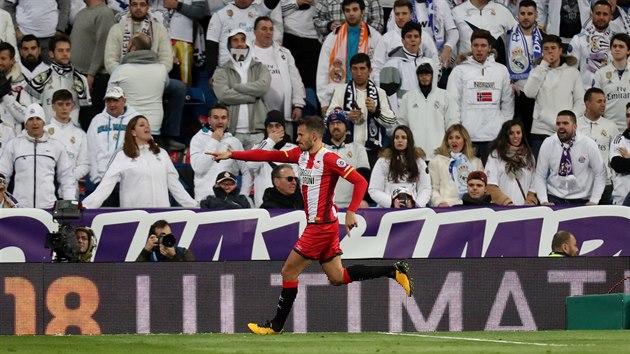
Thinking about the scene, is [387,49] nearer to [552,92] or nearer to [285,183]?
A: [552,92]

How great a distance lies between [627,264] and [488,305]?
1.48m

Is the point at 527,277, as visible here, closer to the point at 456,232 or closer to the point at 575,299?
the point at 575,299

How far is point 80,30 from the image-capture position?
19.5m

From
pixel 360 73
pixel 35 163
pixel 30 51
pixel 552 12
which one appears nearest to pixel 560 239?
pixel 360 73

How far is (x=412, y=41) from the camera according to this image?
1873 cm

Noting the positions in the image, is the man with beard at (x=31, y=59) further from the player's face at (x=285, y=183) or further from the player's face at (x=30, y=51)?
the player's face at (x=285, y=183)

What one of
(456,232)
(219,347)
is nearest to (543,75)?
(456,232)

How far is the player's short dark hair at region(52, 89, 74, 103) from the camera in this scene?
1762 cm

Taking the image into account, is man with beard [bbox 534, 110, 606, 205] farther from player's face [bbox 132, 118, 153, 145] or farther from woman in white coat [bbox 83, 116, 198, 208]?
player's face [bbox 132, 118, 153, 145]

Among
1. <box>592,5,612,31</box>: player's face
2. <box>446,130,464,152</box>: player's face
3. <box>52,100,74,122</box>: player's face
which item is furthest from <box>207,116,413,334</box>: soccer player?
<box>592,5,612,31</box>: player's face

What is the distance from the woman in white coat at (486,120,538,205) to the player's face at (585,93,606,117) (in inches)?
50.5

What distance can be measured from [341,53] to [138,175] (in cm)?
392

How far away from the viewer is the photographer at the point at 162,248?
1480 centimetres

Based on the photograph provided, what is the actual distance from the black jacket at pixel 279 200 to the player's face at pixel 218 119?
1498mm
